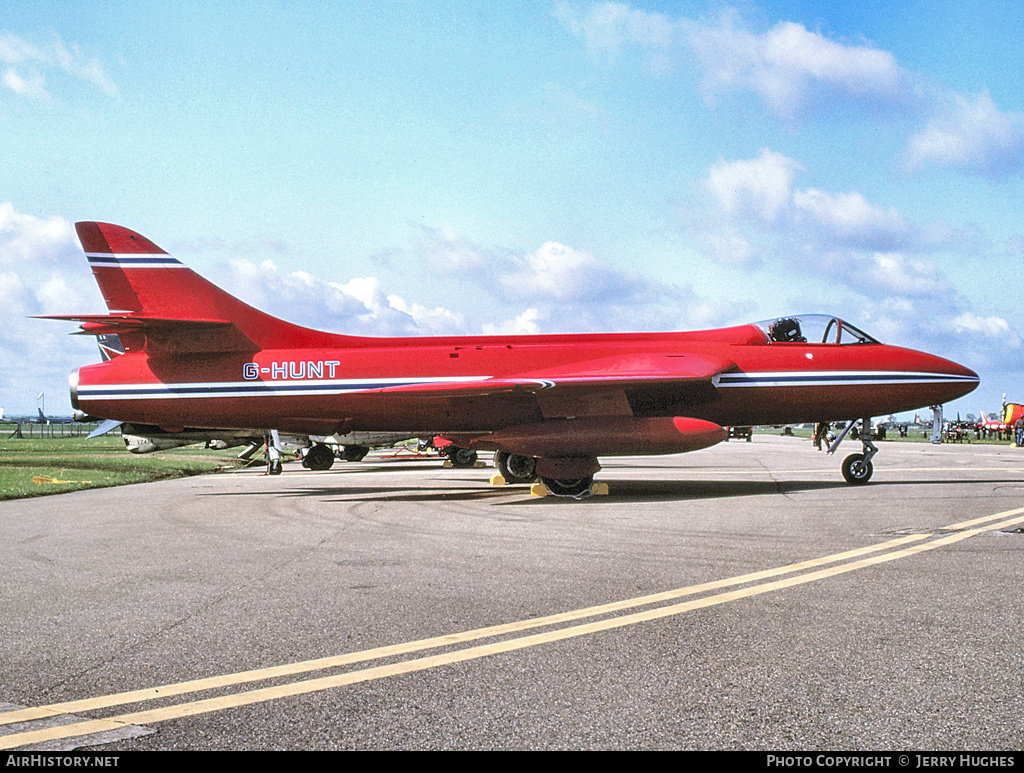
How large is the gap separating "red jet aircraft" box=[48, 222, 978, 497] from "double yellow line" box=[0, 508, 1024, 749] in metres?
7.57

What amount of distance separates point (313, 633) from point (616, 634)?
1754mm

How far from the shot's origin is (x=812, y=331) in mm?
14617

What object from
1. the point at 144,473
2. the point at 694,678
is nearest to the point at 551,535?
the point at 694,678

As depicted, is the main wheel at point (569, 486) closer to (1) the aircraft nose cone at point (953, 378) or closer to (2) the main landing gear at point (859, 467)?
(2) the main landing gear at point (859, 467)

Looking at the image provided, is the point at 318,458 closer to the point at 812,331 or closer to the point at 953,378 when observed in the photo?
the point at 812,331

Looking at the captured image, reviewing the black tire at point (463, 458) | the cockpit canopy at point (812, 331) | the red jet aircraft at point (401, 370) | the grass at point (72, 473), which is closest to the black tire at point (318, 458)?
the grass at point (72, 473)

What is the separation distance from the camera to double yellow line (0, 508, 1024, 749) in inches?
123

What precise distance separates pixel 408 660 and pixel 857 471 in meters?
12.7

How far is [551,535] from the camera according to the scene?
8375 mm

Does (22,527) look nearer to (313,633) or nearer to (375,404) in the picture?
(375,404)

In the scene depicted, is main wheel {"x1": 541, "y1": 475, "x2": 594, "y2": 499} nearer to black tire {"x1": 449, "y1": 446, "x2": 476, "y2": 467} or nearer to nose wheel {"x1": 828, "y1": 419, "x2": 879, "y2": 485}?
nose wheel {"x1": 828, "y1": 419, "x2": 879, "y2": 485}

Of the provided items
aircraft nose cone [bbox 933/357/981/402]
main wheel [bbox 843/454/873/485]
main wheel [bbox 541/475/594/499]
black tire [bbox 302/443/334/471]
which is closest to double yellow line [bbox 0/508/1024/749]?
main wheel [bbox 541/475/594/499]

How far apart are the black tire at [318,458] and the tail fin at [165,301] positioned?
35.9 feet
